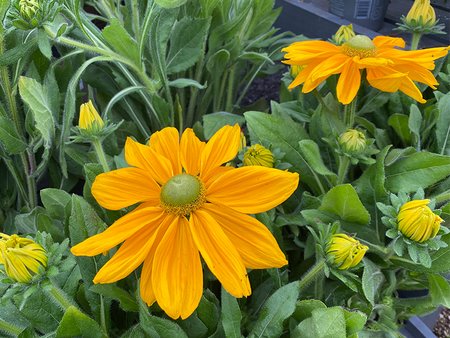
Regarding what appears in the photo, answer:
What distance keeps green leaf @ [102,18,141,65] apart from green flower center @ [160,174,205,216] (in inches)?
14.4

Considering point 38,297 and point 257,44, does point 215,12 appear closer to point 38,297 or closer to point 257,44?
point 257,44

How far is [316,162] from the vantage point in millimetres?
729

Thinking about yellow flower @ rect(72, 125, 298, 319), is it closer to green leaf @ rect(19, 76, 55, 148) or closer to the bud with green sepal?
the bud with green sepal

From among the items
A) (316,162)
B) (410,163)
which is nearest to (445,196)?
(410,163)

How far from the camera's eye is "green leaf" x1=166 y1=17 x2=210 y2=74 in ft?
3.04

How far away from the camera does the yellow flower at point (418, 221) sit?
0.52m

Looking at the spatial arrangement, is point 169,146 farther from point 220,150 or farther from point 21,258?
point 21,258

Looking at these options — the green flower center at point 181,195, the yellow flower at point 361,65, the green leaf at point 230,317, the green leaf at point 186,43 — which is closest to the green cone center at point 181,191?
the green flower center at point 181,195

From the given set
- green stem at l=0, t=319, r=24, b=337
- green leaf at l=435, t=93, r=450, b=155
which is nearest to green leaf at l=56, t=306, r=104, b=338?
green stem at l=0, t=319, r=24, b=337

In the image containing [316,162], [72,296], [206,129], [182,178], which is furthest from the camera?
[206,129]

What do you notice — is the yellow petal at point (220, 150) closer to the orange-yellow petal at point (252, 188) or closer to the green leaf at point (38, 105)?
the orange-yellow petal at point (252, 188)

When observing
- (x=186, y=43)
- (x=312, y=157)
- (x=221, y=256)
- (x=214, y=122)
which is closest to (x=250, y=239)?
(x=221, y=256)

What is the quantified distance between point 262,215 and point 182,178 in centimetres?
18

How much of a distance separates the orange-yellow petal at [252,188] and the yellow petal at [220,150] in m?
0.03
